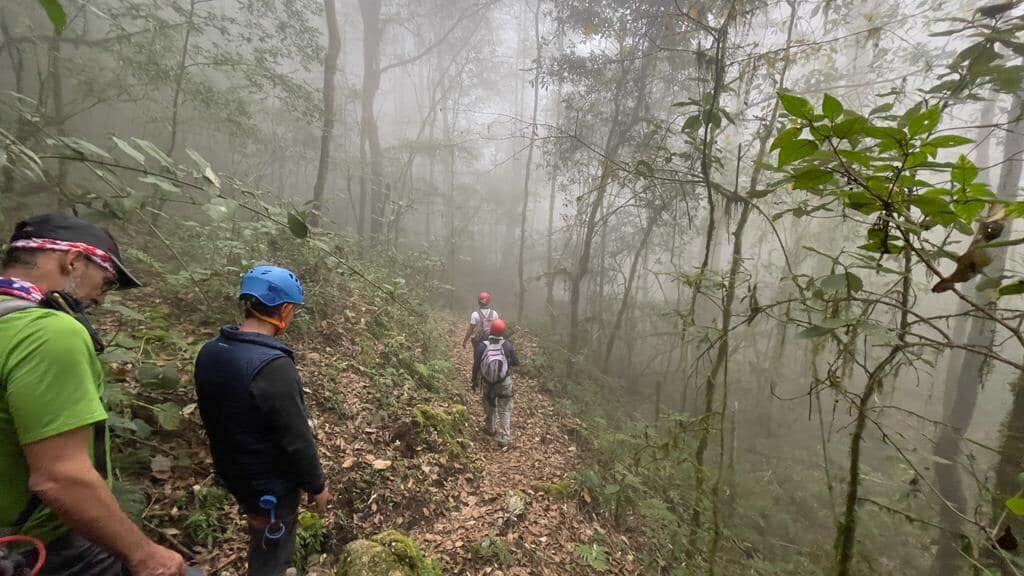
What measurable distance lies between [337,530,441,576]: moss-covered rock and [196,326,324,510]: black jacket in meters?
0.83

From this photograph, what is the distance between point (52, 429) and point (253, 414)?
99 centimetres

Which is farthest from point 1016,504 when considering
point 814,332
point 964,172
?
point 964,172

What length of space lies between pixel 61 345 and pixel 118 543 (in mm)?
788

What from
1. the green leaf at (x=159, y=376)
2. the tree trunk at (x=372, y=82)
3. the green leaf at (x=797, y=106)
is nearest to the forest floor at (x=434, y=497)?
the green leaf at (x=159, y=376)

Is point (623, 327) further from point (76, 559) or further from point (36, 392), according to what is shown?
point (36, 392)

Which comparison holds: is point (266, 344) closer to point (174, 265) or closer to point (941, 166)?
point (941, 166)

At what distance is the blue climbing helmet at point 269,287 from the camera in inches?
101

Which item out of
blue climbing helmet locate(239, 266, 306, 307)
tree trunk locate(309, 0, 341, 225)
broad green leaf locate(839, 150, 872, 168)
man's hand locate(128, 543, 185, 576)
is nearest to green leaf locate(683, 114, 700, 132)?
broad green leaf locate(839, 150, 872, 168)

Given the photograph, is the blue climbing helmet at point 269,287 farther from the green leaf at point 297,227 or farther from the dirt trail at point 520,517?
the dirt trail at point 520,517

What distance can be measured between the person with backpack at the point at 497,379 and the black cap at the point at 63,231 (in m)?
5.10

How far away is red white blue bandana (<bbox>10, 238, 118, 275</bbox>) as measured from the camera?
5.58 ft

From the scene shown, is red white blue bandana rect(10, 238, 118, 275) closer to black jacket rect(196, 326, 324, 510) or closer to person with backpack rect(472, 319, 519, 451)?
black jacket rect(196, 326, 324, 510)

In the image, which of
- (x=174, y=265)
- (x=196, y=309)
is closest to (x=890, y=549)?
(x=196, y=309)

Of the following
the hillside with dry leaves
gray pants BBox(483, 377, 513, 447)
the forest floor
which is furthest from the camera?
gray pants BBox(483, 377, 513, 447)
